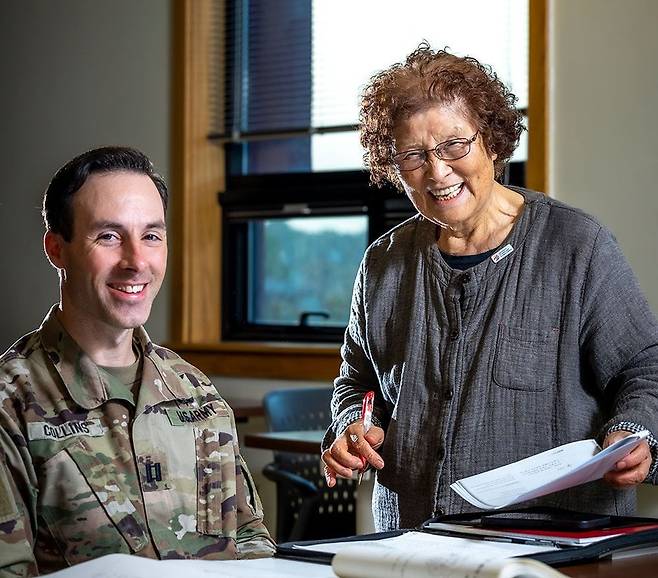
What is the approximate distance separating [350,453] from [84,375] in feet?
1.65

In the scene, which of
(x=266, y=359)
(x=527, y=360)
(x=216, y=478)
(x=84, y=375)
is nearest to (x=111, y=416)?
(x=84, y=375)

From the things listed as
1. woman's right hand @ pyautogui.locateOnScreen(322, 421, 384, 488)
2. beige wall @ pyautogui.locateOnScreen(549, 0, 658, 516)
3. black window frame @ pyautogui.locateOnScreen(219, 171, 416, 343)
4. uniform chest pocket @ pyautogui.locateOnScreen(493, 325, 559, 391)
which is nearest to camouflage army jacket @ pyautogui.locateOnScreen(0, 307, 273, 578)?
woman's right hand @ pyautogui.locateOnScreen(322, 421, 384, 488)

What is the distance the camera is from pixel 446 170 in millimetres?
1945

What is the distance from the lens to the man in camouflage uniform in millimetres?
1569

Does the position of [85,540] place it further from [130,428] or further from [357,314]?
[357,314]

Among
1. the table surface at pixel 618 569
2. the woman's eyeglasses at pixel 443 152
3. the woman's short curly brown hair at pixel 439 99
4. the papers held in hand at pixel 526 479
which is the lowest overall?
the table surface at pixel 618 569

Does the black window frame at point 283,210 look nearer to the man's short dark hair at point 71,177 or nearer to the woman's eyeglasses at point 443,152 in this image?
the woman's eyeglasses at point 443,152

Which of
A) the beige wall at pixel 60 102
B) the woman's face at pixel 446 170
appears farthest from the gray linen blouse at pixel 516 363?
the beige wall at pixel 60 102

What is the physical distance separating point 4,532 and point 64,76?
403cm

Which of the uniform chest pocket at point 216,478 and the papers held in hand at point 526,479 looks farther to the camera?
the uniform chest pocket at point 216,478

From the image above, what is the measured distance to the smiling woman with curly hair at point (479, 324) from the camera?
191cm

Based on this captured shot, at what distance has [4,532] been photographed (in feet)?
4.79

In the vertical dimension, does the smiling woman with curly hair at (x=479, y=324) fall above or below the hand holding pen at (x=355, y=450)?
above

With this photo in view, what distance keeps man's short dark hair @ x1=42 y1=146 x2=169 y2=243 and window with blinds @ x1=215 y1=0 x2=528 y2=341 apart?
257 cm
